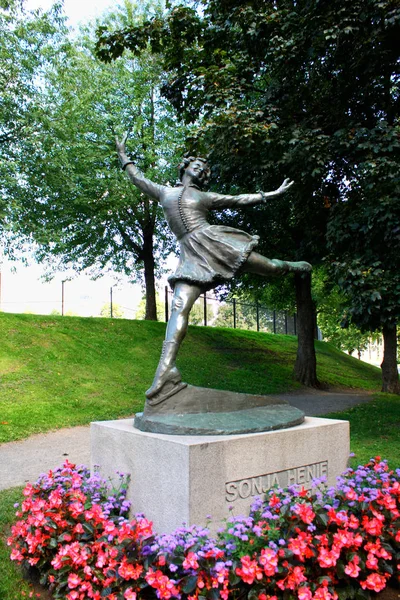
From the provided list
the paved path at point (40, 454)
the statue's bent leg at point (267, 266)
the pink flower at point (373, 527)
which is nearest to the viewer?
the pink flower at point (373, 527)

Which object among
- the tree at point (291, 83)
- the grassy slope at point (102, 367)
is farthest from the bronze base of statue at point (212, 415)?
the grassy slope at point (102, 367)

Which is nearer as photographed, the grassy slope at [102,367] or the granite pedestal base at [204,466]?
the granite pedestal base at [204,466]

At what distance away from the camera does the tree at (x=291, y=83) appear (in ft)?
27.8

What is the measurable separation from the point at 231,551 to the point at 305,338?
1426cm

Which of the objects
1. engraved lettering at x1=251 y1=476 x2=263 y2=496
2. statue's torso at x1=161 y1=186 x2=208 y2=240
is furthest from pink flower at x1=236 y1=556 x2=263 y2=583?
statue's torso at x1=161 y1=186 x2=208 y2=240

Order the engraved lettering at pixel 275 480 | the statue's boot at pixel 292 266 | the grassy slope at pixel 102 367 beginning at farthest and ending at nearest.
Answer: the grassy slope at pixel 102 367 → the statue's boot at pixel 292 266 → the engraved lettering at pixel 275 480

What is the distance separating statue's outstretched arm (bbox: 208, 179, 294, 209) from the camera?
17.6 feet

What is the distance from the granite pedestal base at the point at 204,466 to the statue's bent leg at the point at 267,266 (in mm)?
1700

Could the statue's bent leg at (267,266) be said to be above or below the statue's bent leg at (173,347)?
above

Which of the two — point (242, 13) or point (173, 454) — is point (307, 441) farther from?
point (242, 13)

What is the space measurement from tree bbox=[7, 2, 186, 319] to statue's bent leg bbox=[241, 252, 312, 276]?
12.2m

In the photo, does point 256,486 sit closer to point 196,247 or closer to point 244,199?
point 196,247

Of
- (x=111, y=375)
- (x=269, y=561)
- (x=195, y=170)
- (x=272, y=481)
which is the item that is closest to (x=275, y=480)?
(x=272, y=481)

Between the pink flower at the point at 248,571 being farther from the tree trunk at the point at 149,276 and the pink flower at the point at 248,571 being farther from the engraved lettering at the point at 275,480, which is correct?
the tree trunk at the point at 149,276
